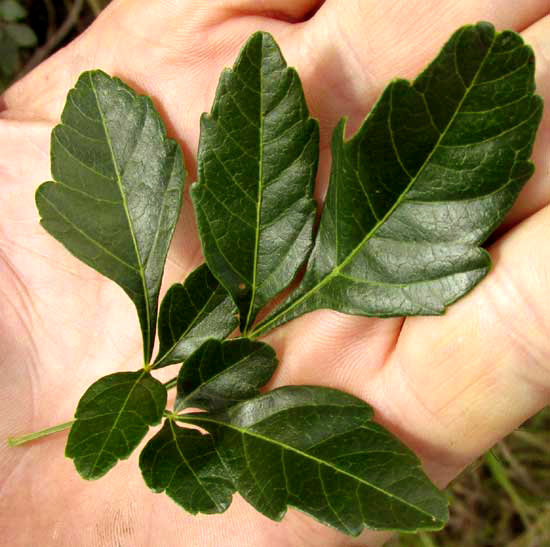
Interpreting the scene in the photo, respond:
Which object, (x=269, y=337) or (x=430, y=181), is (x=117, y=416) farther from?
(x=430, y=181)

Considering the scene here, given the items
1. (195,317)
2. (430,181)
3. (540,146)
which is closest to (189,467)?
(195,317)

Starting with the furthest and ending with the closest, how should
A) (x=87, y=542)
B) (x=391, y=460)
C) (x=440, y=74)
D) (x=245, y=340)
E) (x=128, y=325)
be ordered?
1. (x=128, y=325)
2. (x=87, y=542)
3. (x=245, y=340)
4. (x=391, y=460)
5. (x=440, y=74)

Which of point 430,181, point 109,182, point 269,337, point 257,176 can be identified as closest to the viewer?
point 430,181

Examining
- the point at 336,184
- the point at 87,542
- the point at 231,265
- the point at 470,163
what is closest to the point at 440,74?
the point at 470,163

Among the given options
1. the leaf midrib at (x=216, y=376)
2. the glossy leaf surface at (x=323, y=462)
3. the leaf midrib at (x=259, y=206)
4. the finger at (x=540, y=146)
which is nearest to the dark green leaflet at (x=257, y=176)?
the leaf midrib at (x=259, y=206)

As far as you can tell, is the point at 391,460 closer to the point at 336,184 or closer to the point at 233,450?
the point at 233,450

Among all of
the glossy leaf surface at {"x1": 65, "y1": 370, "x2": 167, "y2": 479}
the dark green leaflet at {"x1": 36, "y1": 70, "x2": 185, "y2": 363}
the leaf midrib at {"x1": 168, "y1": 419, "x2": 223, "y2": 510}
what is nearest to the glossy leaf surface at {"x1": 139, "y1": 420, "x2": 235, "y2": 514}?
the leaf midrib at {"x1": 168, "y1": 419, "x2": 223, "y2": 510}
